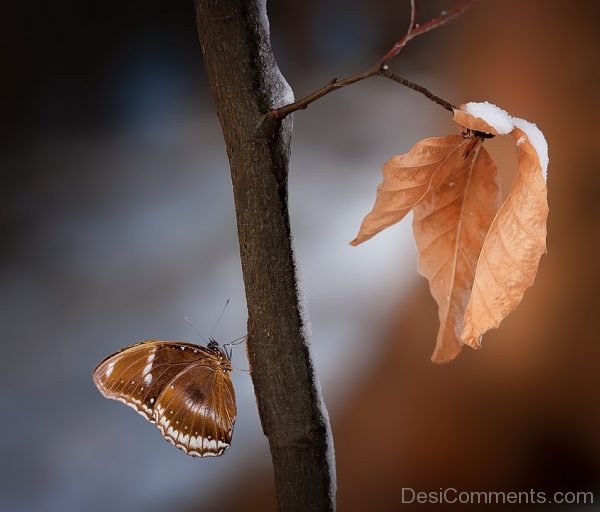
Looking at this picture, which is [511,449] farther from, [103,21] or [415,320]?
[103,21]

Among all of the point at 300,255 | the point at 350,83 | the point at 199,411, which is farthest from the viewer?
the point at 300,255

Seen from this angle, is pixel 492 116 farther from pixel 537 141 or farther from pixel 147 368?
pixel 147 368

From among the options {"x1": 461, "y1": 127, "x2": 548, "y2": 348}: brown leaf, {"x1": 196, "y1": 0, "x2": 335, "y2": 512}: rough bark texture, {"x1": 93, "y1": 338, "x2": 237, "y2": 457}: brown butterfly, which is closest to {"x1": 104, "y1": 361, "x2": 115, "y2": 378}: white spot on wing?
{"x1": 93, "y1": 338, "x2": 237, "y2": 457}: brown butterfly

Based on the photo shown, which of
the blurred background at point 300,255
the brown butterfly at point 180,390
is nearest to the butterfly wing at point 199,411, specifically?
the brown butterfly at point 180,390

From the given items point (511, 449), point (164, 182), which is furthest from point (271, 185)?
point (511, 449)

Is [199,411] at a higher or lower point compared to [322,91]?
lower

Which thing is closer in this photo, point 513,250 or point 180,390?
point 513,250

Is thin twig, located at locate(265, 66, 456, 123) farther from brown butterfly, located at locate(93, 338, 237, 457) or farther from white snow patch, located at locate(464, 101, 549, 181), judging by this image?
brown butterfly, located at locate(93, 338, 237, 457)

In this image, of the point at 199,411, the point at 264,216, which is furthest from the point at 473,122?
the point at 199,411
